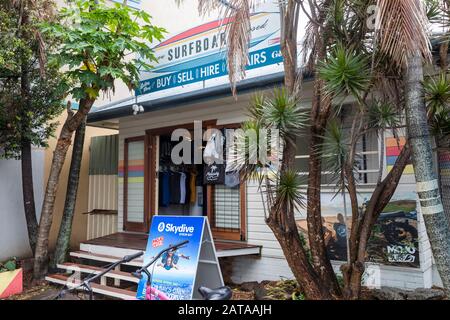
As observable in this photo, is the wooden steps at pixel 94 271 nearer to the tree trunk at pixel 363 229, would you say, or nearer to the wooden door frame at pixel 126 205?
the wooden door frame at pixel 126 205

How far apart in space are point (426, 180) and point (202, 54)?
196 inches

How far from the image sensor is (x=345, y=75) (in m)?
4.02

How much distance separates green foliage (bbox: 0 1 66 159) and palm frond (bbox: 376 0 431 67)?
5.33 meters

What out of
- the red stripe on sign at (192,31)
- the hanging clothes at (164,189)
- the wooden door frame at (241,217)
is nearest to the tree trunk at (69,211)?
the hanging clothes at (164,189)

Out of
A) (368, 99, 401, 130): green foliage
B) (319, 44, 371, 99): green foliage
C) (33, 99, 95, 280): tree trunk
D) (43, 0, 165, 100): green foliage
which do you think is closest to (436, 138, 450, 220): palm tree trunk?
(368, 99, 401, 130): green foliage

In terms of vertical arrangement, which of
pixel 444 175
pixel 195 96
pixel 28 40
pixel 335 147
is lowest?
pixel 444 175

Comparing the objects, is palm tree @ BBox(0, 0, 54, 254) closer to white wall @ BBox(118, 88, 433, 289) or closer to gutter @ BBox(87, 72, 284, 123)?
gutter @ BBox(87, 72, 284, 123)

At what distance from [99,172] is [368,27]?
7755mm

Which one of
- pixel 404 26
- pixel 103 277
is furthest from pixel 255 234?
pixel 404 26

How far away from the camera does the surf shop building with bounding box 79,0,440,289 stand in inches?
209

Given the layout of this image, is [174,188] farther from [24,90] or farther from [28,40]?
[28,40]

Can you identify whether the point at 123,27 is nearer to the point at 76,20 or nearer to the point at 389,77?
the point at 76,20

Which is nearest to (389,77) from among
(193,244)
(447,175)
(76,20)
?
(447,175)

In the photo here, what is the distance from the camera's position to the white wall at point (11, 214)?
870 centimetres
